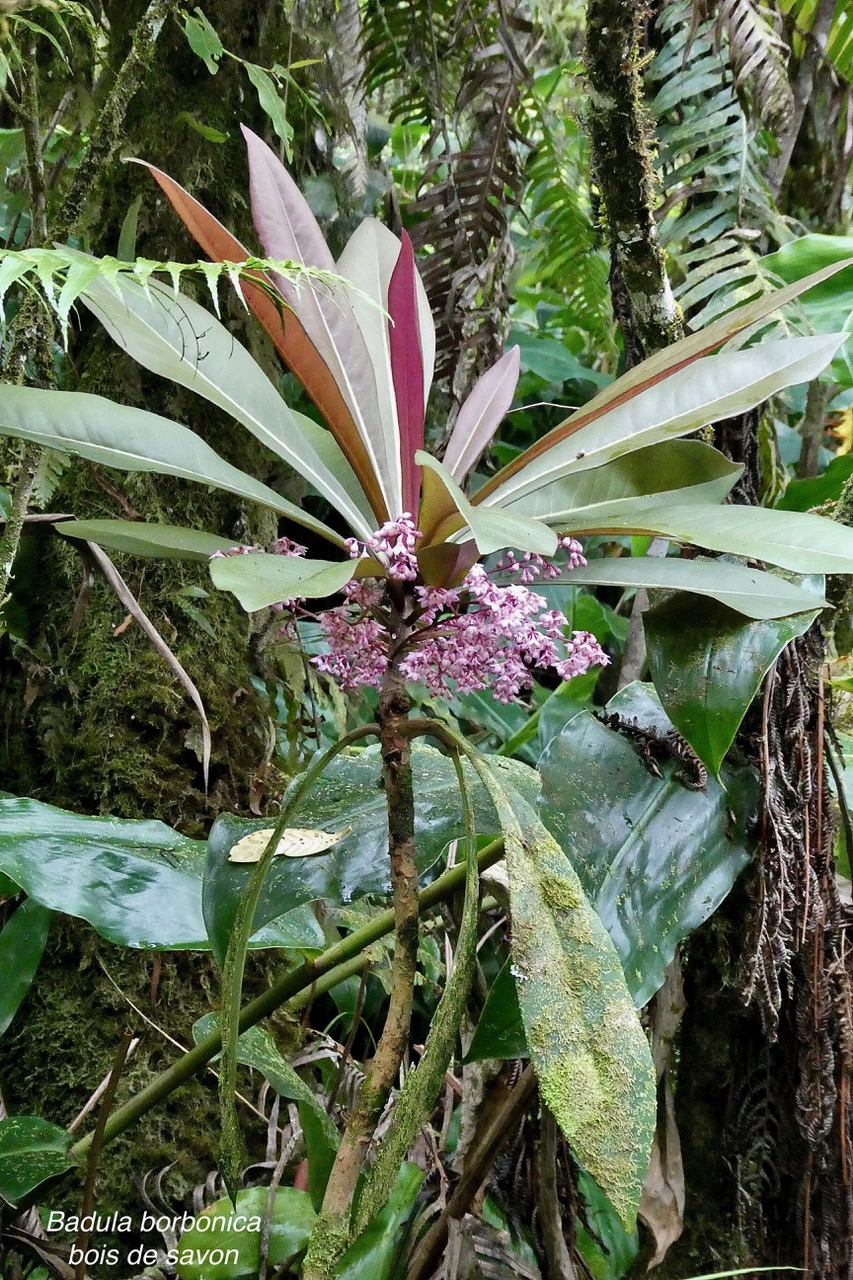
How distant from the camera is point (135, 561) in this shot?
4.22 feet

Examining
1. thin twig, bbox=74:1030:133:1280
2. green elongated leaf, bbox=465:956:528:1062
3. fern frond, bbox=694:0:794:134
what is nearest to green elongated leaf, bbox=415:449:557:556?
green elongated leaf, bbox=465:956:528:1062

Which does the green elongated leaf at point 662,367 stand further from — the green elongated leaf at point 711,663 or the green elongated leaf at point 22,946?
the green elongated leaf at point 22,946

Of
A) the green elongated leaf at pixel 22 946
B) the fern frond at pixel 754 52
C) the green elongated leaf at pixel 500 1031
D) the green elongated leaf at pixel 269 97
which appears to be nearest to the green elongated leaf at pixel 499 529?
the green elongated leaf at pixel 500 1031

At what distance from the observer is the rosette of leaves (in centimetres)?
65

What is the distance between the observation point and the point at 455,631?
66cm

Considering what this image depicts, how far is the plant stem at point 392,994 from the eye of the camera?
1.80 ft

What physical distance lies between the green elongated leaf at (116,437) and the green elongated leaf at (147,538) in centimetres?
5

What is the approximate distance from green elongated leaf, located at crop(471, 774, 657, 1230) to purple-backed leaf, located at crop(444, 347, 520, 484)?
37cm

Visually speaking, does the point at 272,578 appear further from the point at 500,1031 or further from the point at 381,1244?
the point at 381,1244

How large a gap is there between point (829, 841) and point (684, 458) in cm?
38

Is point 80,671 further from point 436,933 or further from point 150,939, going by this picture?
point 436,933

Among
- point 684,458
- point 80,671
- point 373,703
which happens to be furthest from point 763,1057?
point 373,703

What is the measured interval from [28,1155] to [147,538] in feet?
1.85

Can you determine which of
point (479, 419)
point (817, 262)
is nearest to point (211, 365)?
point (479, 419)
